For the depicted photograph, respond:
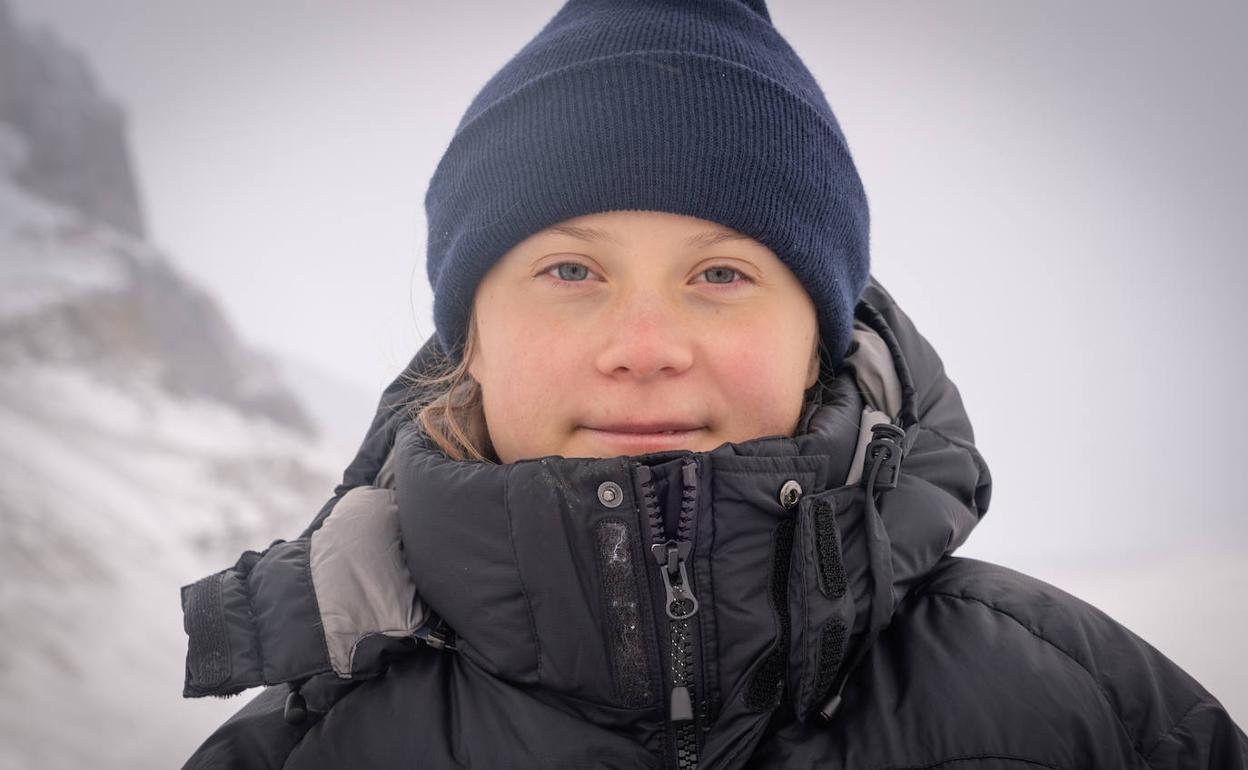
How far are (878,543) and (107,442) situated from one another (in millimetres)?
2166

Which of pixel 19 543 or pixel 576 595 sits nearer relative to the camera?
pixel 576 595

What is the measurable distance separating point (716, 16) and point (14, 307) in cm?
241

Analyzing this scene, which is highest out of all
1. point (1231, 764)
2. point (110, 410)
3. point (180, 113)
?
point (180, 113)

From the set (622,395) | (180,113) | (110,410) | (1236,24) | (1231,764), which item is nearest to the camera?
(1231,764)

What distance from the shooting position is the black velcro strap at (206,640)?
85cm

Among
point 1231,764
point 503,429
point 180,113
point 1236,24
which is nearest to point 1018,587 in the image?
point 1231,764

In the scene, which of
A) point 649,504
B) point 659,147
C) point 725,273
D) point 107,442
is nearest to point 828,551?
point 649,504

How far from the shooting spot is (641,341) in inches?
34.5

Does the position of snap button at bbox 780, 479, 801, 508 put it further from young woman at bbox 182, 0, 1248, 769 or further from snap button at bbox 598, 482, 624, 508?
snap button at bbox 598, 482, 624, 508

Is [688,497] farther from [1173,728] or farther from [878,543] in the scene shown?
[1173,728]

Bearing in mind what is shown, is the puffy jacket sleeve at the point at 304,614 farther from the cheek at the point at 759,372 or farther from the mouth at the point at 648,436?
the cheek at the point at 759,372

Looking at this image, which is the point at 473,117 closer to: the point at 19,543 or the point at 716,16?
the point at 716,16

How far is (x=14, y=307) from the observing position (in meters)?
2.60

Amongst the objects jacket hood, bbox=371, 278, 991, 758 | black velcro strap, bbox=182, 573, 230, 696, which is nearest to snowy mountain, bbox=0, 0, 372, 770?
black velcro strap, bbox=182, 573, 230, 696
